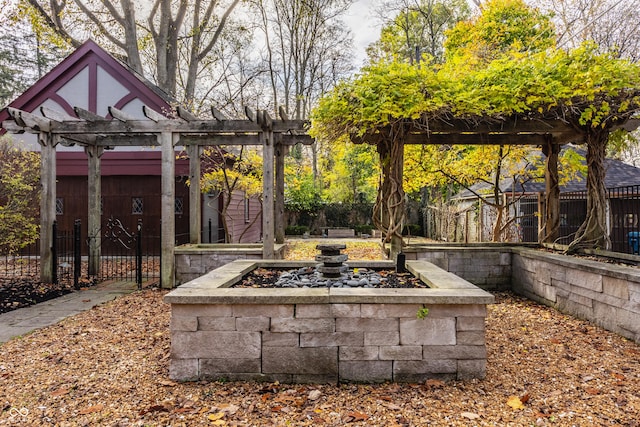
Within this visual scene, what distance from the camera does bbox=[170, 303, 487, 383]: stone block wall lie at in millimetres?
3307

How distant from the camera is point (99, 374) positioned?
3549 mm

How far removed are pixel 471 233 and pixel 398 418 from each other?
1331 centimetres

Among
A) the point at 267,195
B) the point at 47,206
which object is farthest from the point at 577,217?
the point at 47,206

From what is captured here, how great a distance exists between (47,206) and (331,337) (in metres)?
7.03

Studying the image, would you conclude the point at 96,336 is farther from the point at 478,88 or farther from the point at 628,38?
the point at 628,38

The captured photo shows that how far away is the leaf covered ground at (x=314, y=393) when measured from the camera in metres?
2.75

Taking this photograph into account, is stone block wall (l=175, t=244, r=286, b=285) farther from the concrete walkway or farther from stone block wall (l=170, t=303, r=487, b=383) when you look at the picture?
stone block wall (l=170, t=303, r=487, b=383)

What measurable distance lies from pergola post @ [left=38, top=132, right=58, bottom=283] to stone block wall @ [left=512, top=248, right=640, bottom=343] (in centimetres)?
860

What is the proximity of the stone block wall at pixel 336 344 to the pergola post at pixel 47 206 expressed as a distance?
231 inches

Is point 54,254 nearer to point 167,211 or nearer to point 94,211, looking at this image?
point 94,211

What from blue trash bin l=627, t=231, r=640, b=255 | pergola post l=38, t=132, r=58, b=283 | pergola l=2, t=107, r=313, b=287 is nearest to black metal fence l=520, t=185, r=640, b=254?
blue trash bin l=627, t=231, r=640, b=255

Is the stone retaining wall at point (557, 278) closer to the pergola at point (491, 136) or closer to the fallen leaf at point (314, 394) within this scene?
the pergola at point (491, 136)

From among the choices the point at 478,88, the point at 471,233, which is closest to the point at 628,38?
the point at 471,233

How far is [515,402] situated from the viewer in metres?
2.95
